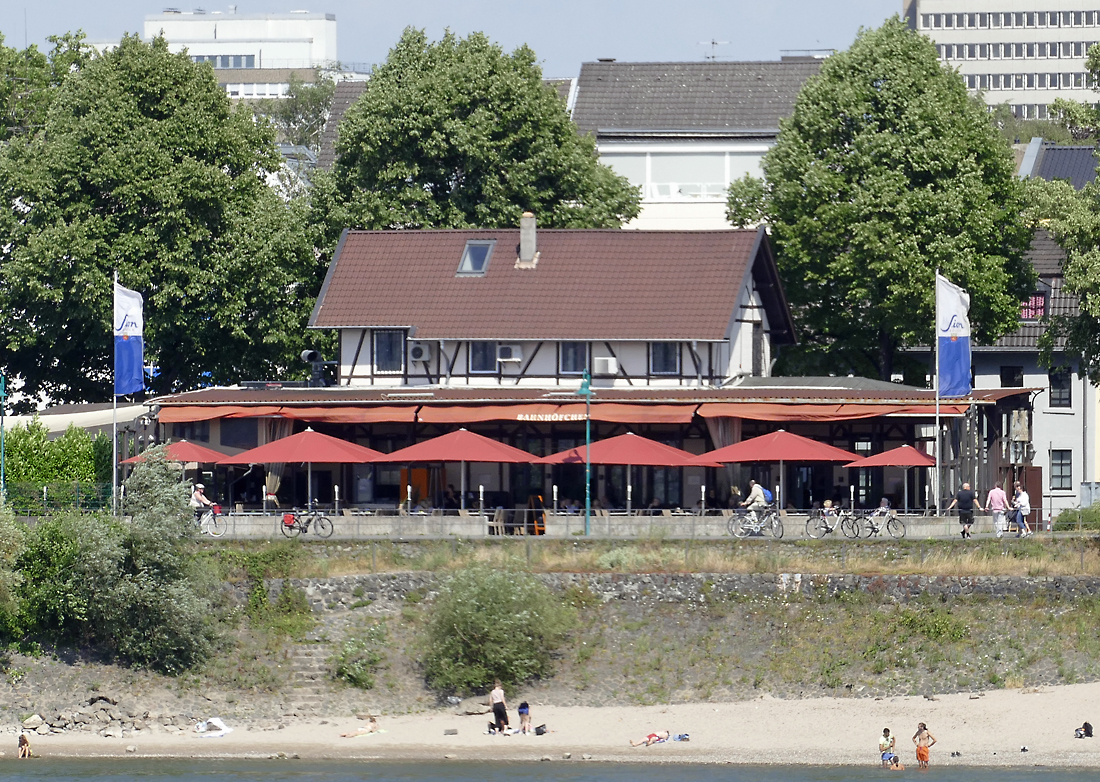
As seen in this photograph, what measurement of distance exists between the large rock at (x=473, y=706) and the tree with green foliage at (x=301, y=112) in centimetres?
7366

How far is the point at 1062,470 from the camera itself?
68375mm

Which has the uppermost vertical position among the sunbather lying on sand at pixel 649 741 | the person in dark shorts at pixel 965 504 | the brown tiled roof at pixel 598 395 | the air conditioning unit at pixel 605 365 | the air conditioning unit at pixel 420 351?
the air conditioning unit at pixel 420 351

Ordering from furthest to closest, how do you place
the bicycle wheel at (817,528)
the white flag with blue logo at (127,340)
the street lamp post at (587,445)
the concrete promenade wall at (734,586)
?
the white flag with blue logo at (127,340)
the street lamp post at (587,445)
the bicycle wheel at (817,528)
the concrete promenade wall at (734,586)

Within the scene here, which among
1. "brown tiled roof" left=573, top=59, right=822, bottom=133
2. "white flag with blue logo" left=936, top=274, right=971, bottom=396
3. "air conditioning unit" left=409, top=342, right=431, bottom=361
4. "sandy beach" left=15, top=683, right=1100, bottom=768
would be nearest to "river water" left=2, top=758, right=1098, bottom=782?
"sandy beach" left=15, top=683, right=1100, bottom=768

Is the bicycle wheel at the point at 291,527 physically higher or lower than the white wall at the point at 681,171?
lower

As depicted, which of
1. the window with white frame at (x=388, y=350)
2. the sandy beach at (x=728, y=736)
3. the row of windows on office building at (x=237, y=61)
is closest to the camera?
the sandy beach at (x=728, y=736)

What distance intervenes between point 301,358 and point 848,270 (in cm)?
1637

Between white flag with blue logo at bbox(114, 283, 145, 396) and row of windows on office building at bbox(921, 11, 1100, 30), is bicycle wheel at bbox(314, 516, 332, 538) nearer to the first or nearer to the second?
white flag with blue logo at bbox(114, 283, 145, 396)

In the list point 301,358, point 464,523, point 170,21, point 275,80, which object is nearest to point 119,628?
A: point 464,523

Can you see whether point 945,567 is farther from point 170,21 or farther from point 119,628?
point 170,21

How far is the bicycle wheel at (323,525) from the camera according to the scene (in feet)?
163

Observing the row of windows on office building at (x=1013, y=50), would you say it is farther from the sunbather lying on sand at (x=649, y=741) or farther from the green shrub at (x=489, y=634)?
the sunbather lying on sand at (x=649, y=741)

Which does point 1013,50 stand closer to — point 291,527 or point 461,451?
point 461,451

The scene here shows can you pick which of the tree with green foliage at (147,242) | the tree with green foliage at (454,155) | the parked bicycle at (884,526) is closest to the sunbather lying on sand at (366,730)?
the parked bicycle at (884,526)
